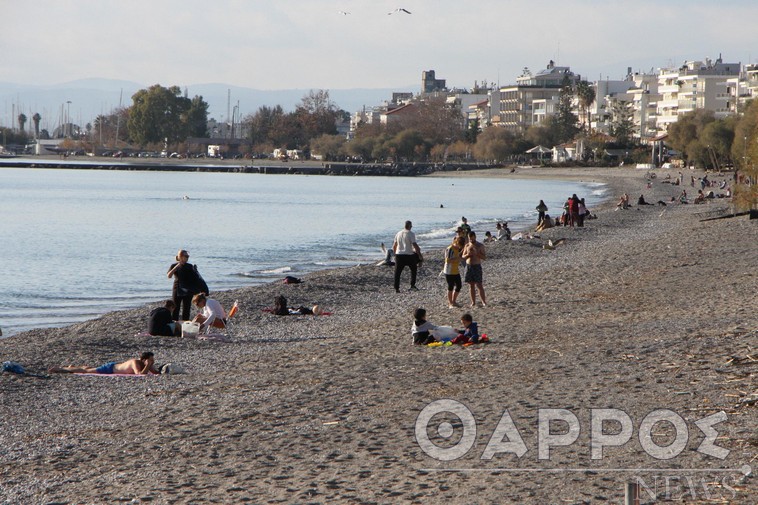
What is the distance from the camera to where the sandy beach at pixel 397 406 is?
272 inches

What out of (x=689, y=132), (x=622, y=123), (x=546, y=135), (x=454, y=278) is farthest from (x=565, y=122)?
(x=454, y=278)

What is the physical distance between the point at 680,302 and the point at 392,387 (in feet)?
22.9

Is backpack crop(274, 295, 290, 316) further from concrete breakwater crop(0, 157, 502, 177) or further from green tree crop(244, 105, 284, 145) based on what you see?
green tree crop(244, 105, 284, 145)

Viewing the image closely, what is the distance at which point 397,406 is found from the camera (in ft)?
30.0

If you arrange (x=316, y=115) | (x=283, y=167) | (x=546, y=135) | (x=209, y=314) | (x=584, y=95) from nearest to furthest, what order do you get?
(x=209, y=314) → (x=546, y=135) → (x=584, y=95) → (x=283, y=167) → (x=316, y=115)

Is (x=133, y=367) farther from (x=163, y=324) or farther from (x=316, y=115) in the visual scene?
(x=316, y=115)

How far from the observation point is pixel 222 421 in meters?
9.03

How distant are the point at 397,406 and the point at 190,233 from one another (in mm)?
38336

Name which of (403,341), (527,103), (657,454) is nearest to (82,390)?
(403,341)

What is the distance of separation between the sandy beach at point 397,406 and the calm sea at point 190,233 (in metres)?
6.41

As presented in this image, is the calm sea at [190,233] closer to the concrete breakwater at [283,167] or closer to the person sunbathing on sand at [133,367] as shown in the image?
the person sunbathing on sand at [133,367]

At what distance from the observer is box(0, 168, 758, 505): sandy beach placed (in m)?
6.90

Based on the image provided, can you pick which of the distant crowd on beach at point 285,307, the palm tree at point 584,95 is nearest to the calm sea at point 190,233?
the distant crowd on beach at point 285,307

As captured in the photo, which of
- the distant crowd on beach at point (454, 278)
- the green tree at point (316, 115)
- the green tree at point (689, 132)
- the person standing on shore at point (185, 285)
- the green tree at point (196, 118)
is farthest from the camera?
the green tree at point (196, 118)
